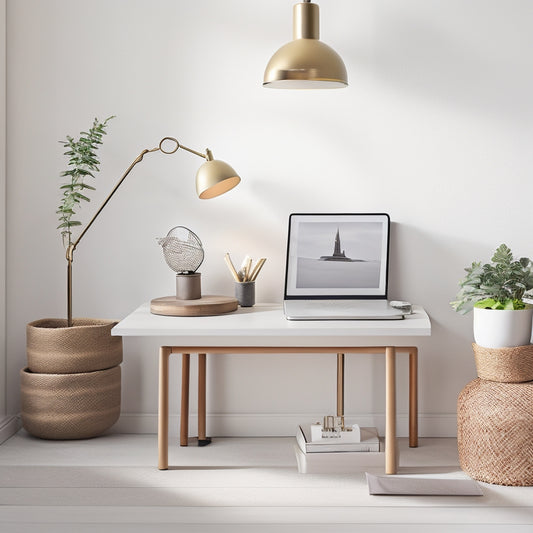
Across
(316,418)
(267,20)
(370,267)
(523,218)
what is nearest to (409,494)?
(316,418)

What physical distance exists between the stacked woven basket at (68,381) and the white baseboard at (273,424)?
0.30 metres

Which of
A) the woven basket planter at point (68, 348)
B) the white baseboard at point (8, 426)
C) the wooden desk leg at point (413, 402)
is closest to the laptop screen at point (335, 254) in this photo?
the wooden desk leg at point (413, 402)

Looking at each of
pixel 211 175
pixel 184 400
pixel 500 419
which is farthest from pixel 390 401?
pixel 211 175

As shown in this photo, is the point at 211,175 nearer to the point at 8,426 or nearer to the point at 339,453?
the point at 339,453

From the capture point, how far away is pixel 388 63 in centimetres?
347

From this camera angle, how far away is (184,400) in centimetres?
345

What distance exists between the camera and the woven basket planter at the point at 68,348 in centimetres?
330

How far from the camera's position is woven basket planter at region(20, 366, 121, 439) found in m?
3.30

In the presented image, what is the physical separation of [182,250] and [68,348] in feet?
2.11

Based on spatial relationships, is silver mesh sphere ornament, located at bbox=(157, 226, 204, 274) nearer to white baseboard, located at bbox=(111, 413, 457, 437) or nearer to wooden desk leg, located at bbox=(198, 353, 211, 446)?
wooden desk leg, located at bbox=(198, 353, 211, 446)

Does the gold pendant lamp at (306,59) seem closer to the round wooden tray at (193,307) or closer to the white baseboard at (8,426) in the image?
the round wooden tray at (193,307)

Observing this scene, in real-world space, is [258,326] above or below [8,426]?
above

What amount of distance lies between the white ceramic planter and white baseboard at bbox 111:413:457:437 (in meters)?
0.71

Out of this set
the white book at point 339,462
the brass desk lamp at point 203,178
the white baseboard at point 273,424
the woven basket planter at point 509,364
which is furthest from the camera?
the white baseboard at point 273,424
